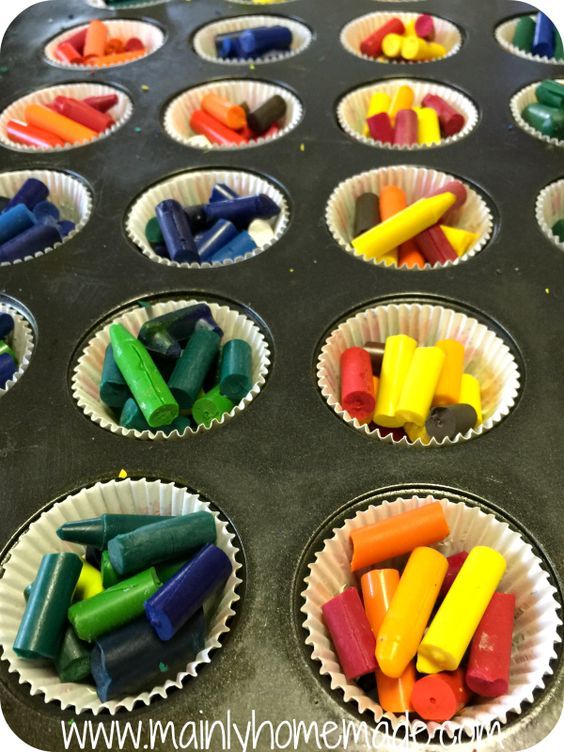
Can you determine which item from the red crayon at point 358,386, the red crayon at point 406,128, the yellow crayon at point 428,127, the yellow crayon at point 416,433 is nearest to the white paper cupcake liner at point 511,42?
the yellow crayon at point 428,127

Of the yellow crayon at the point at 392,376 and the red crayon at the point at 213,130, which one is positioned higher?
the red crayon at the point at 213,130

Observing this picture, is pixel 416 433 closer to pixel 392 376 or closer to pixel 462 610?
pixel 392 376

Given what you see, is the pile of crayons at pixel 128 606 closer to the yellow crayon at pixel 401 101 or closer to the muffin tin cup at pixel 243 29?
the yellow crayon at pixel 401 101

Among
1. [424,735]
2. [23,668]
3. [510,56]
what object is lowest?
[424,735]

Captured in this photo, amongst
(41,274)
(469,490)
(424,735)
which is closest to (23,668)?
(424,735)

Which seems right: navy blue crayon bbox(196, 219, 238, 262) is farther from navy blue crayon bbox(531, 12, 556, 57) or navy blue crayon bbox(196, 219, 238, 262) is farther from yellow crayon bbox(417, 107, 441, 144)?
navy blue crayon bbox(531, 12, 556, 57)

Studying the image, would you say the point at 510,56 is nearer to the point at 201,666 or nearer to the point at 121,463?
the point at 121,463

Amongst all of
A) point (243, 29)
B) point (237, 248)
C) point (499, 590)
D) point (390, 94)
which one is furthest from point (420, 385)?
point (243, 29)

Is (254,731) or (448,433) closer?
(254,731)
